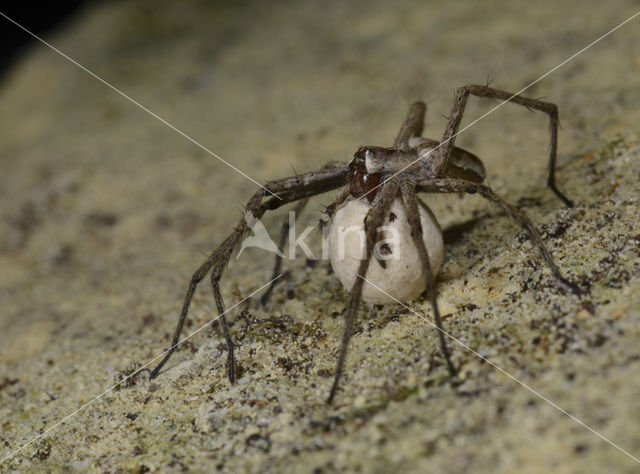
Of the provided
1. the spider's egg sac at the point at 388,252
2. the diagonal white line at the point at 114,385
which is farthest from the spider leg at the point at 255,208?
the spider's egg sac at the point at 388,252

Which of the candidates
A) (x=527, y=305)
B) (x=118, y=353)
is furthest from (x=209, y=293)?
(x=527, y=305)

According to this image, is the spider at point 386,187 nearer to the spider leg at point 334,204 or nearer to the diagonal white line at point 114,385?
the spider leg at point 334,204

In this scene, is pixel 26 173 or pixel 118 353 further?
pixel 26 173

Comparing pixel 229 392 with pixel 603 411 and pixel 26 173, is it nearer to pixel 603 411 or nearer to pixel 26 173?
pixel 603 411

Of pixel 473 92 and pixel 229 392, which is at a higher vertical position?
pixel 473 92

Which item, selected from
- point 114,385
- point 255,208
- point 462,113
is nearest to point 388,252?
point 255,208

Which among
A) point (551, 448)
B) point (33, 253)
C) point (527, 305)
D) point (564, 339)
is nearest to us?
point (551, 448)
